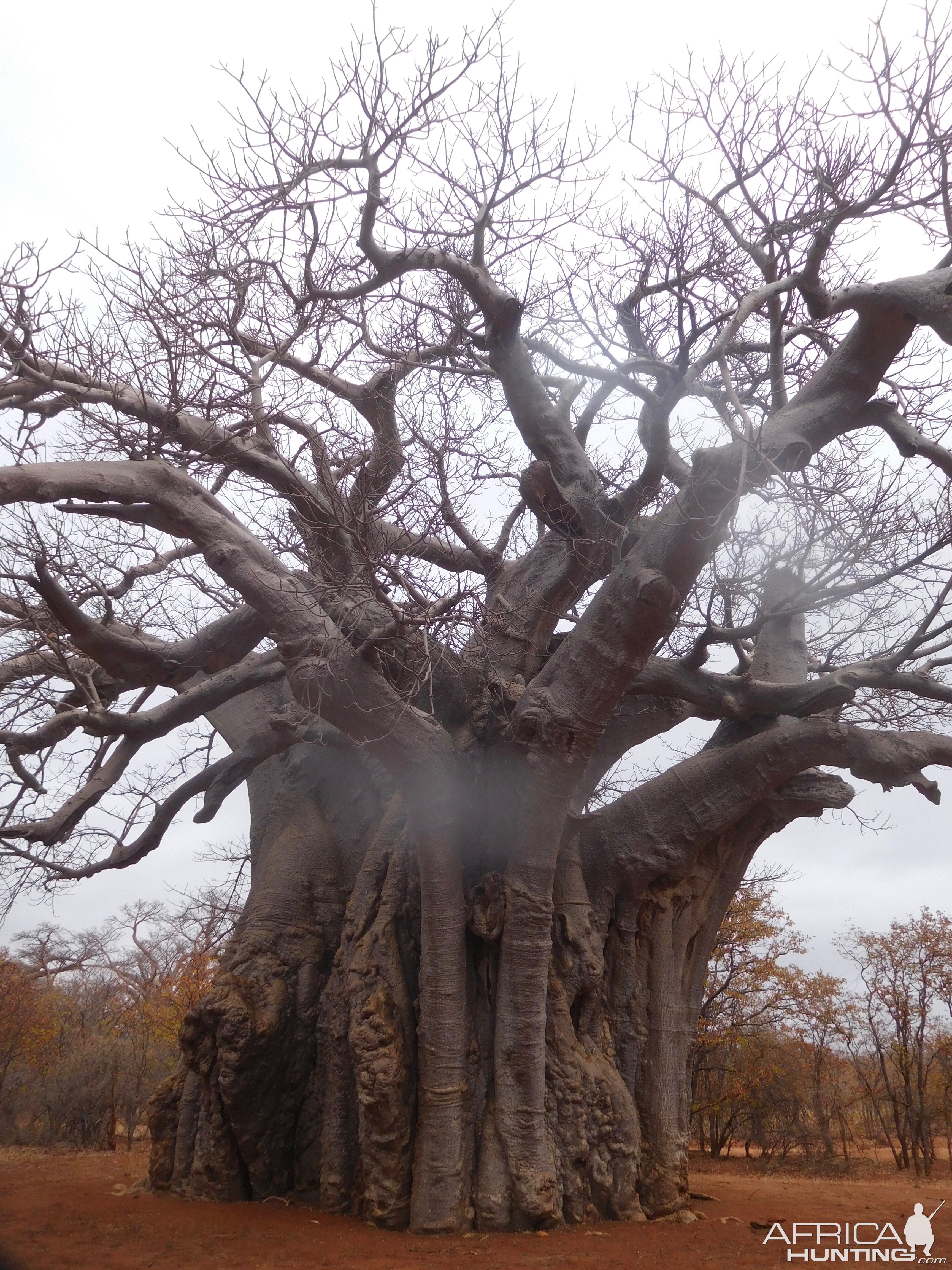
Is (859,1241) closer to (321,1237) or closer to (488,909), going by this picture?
(488,909)

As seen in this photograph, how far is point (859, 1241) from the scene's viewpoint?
189 inches

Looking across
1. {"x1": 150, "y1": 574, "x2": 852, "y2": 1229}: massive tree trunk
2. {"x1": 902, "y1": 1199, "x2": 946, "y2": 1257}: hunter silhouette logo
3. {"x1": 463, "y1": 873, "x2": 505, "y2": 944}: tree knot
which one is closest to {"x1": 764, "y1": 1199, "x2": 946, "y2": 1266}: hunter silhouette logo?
{"x1": 902, "y1": 1199, "x2": 946, "y2": 1257}: hunter silhouette logo

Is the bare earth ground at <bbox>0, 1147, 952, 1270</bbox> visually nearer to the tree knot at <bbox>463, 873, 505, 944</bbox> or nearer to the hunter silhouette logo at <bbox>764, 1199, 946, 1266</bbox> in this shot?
the hunter silhouette logo at <bbox>764, 1199, 946, 1266</bbox>

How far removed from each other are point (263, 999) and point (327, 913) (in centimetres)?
77

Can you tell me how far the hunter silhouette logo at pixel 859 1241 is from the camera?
4492mm

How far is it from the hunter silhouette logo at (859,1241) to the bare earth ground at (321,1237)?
59mm

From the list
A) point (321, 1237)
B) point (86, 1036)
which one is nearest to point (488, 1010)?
point (321, 1237)

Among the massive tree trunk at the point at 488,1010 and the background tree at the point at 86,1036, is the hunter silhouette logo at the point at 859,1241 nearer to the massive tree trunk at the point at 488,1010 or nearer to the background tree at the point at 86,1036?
the massive tree trunk at the point at 488,1010

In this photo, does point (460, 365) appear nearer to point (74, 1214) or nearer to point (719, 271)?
point (719, 271)

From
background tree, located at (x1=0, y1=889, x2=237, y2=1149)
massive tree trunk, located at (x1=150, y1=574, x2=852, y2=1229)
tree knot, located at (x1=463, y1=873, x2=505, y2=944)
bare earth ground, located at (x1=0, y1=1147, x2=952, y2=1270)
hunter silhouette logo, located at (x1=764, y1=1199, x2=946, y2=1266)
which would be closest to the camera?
bare earth ground, located at (x1=0, y1=1147, x2=952, y2=1270)

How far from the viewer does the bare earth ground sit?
416 centimetres

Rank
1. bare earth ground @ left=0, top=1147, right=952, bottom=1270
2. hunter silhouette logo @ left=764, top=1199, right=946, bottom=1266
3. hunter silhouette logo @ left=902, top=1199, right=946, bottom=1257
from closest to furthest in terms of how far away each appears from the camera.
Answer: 1. bare earth ground @ left=0, top=1147, right=952, bottom=1270
2. hunter silhouette logo @ left=764, top=1199, right=946, bottom=1266
3. hunter silhouette logo @ left=902, top=1199, right=946, bottom=1257

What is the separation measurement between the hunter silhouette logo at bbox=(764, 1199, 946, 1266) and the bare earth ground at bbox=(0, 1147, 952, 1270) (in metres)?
0.06

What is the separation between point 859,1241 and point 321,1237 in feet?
9.12
